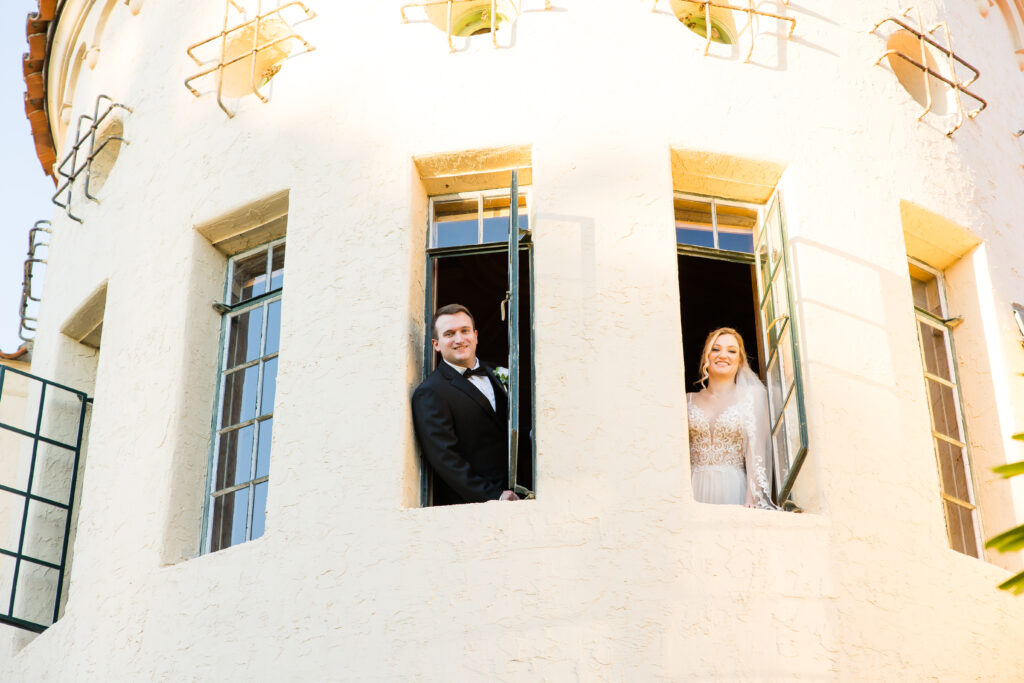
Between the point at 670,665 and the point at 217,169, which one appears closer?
the point at 670,665

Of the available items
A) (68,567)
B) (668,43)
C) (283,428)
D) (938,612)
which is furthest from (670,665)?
(68,567)

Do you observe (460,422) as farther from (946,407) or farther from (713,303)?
(713,303)

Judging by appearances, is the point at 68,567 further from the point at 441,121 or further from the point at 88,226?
the point at 441,121

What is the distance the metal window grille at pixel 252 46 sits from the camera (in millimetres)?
10633

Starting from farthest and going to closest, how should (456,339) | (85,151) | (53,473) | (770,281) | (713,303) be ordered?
(713,303) → (85,151) → (53,473) → (770,281) → (456,339)

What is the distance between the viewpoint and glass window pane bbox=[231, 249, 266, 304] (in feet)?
35.3

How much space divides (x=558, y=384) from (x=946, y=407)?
2909 mm

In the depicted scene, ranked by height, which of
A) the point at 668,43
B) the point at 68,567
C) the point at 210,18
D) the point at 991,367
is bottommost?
the point at 68,567

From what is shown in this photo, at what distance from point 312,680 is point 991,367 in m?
4.86

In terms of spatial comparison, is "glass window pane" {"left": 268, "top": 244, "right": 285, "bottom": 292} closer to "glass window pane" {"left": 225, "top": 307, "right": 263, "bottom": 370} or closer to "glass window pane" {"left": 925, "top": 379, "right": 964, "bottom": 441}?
"glass window pane" {"left": 225, "top": 307, "right": 263, "bottom": 370}

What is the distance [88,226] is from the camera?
1179 cm

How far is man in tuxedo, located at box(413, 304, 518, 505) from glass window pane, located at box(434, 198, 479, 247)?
0.66 meters

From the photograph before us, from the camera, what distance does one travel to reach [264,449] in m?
9.97

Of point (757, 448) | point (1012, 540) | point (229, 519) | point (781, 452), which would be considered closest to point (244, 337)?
point (229, 519)
